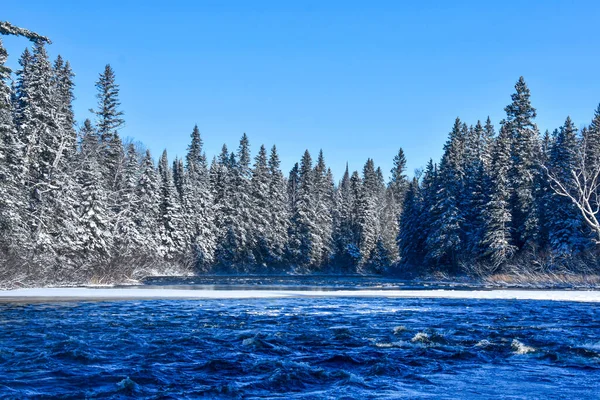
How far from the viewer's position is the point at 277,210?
243 ft

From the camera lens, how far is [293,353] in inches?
429

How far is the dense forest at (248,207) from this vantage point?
34438 millimetres

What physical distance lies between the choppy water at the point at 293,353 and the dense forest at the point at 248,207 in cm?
1376

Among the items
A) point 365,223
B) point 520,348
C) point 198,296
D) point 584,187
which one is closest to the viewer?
point 520,348

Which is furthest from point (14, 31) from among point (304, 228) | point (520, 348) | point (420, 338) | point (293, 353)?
point (304, 228)

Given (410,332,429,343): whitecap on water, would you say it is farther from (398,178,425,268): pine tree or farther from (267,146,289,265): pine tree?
(267,146,289,265): pine tree

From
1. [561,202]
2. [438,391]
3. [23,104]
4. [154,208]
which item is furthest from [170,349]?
[154,208]

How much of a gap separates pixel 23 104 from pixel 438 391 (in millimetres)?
36054

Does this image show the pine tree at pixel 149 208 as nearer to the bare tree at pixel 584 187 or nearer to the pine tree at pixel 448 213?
the pine tree at pixel 448 213

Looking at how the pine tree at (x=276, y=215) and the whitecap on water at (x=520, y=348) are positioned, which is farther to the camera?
the pine tree at (x=276, y=215)

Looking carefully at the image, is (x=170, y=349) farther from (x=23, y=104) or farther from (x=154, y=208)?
(x=154, y=208)

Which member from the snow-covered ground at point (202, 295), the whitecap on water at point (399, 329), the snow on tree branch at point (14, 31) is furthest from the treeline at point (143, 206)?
the whitecap on water at point (399, 329)

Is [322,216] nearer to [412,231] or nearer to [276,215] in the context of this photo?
[276,215]

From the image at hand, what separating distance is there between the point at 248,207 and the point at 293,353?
6033cm
